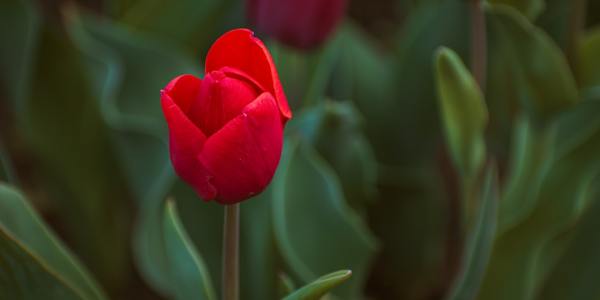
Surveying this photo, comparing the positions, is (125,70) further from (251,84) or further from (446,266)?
(251,84)

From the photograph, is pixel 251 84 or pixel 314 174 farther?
pixel 314 174

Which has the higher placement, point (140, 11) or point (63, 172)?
point (140, 11)

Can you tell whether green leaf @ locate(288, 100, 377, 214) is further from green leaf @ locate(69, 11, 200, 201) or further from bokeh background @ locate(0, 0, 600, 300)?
green leaf @ locate(69, 11, 200, 201)

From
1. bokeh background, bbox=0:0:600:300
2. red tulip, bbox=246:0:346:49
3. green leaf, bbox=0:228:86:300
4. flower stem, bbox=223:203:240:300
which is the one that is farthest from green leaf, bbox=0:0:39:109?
flower stem, bbox=223:203:240:300

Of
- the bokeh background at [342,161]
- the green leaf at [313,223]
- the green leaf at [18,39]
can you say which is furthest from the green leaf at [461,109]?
the green leaf at [18,39]

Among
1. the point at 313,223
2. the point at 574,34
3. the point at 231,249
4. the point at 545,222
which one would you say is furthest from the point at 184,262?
the point at 574,34

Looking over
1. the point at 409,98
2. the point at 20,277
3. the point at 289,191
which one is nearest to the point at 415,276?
the point at 409,98
